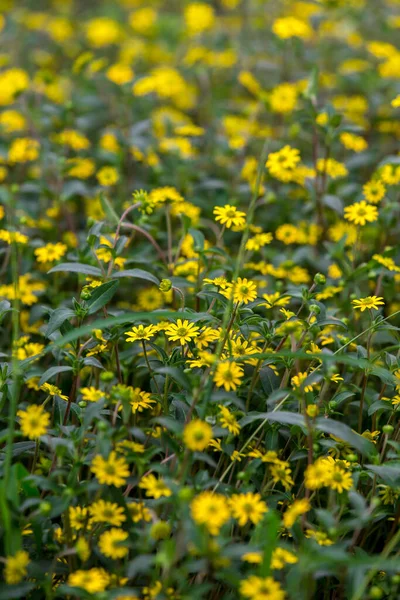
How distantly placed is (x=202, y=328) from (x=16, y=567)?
625 mm

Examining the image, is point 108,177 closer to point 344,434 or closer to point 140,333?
point 140,333

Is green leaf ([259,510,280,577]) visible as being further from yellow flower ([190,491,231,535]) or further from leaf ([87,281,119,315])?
leaf ([87,281,119,315])

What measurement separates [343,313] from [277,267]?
268mm

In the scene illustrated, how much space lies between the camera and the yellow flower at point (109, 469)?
1.18 m

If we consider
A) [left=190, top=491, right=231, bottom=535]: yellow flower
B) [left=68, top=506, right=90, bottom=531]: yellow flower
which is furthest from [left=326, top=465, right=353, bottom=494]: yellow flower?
[left=68, top=506, right=90, bottom=531]: yellow flower

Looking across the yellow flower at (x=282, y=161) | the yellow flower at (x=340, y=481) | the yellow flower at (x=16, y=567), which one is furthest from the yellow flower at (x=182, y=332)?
the yellow flower at (x=282, y=161)

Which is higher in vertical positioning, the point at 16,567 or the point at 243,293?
the point at 243,293

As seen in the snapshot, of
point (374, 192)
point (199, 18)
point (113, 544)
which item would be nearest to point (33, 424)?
point (113, 544)

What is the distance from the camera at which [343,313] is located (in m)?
1.87

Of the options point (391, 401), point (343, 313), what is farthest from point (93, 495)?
point (343, 313)

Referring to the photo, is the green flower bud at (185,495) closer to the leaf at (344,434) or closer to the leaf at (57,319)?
the leaf at (344,434)

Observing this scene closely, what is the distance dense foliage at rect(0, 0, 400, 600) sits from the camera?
3.90 ft

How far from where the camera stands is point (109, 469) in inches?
47.0

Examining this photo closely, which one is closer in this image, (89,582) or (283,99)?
(89,582)
